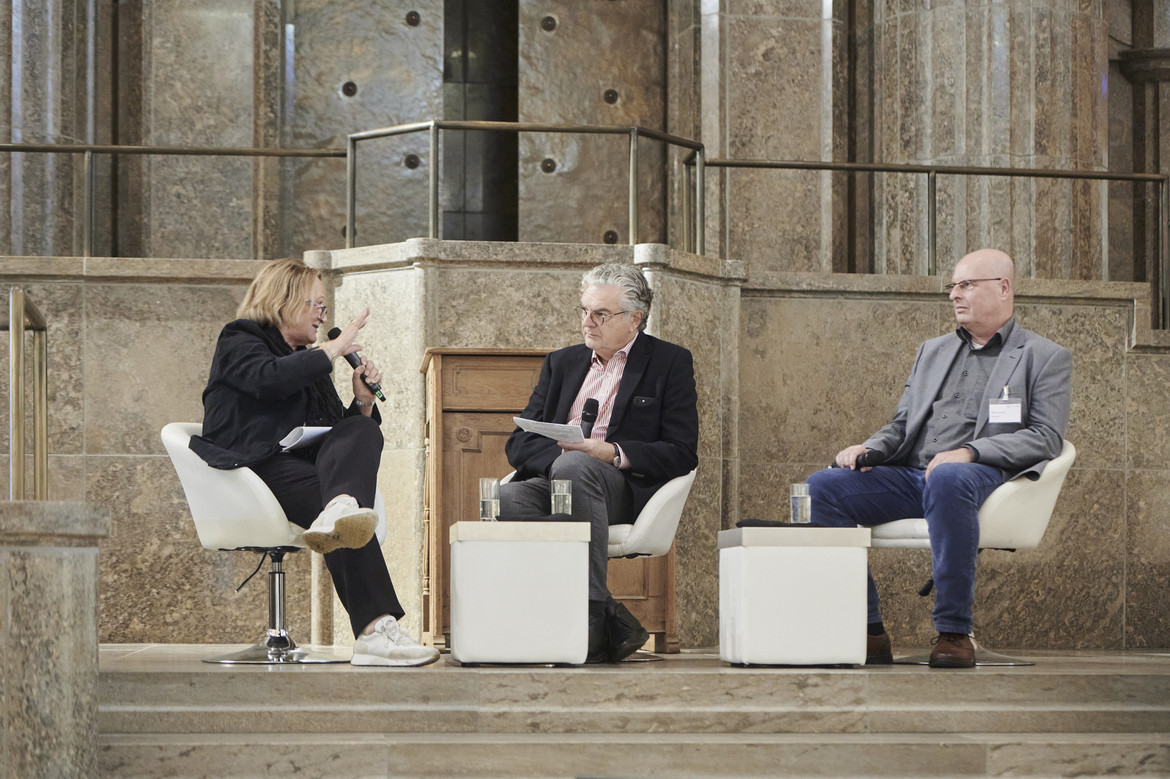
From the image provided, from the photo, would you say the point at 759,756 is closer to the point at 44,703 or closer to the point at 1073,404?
the point at 44,703

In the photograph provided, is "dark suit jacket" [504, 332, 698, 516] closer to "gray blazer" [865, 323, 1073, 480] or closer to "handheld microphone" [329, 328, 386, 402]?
"handheld microphone" [329, 328, 386, 402]

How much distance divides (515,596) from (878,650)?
132 cm

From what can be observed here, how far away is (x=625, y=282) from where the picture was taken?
5484 millimetres

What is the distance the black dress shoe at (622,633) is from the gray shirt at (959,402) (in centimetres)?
128

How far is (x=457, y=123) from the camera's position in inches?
275

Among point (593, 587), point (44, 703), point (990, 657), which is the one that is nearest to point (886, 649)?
point (990, 657)

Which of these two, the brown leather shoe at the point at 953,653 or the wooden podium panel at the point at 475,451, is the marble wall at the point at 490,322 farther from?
the brown leather shoe at the point at 953,653

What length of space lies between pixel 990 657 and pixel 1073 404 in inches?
88.5

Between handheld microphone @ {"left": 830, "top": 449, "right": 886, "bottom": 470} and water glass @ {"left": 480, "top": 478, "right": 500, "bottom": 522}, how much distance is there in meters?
1.34

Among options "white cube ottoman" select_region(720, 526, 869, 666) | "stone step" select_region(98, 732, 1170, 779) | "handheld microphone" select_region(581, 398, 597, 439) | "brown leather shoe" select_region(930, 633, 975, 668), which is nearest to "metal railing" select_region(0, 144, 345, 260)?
"handheld microphone" select_region(581, 398, 597, 439)

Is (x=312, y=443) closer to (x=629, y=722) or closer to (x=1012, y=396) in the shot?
(x=629, y=722)

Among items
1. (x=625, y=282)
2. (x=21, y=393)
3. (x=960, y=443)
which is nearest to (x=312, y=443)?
(x=21, y=393)

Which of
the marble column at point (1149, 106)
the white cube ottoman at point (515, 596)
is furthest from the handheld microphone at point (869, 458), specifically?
the marble column at point (1149, 106)

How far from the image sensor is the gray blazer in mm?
5211
